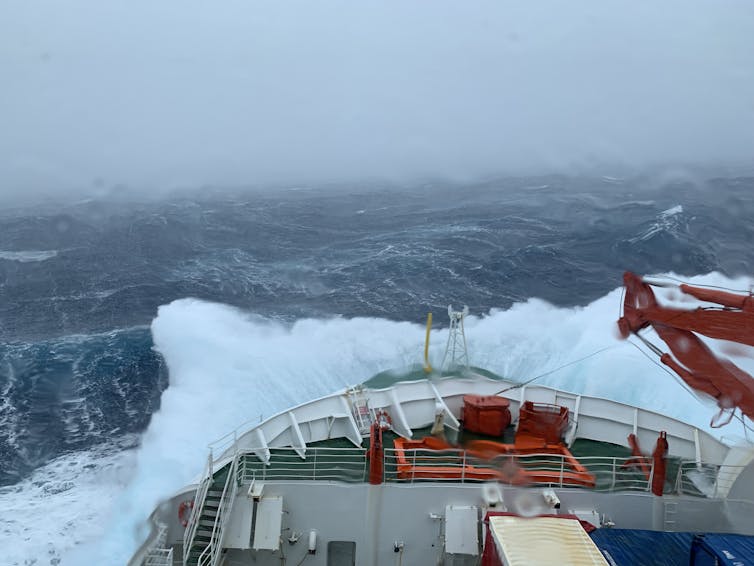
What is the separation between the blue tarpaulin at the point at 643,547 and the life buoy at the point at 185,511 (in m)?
6.81

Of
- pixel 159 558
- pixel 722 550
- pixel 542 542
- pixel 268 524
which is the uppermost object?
pixel 542 542

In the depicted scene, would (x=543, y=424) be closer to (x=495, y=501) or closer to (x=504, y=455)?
(x=504, y=455)

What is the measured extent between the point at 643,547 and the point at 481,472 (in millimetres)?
2892

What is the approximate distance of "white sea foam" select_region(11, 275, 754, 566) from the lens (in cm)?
1656

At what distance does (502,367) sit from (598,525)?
14194mm

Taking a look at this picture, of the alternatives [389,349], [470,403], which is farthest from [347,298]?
[470,403]

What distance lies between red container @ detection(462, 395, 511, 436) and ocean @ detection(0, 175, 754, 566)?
783 centimetres

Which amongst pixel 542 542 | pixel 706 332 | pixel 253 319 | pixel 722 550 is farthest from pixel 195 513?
pixel 253 319

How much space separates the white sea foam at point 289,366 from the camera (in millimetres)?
16562

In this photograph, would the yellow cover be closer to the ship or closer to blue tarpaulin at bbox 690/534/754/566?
the ship

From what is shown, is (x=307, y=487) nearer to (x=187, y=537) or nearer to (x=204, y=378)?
(x=187, y=537)

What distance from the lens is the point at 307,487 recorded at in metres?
10.5

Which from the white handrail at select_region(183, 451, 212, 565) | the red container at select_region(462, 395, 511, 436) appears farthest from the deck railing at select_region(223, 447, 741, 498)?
the red container at select_region(462, 395, 511, 436)

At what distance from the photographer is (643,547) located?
9062mm
